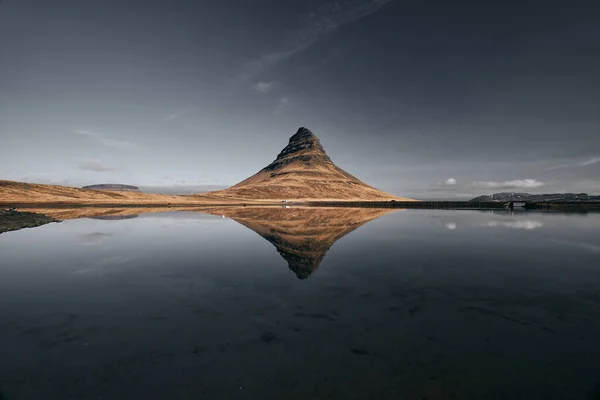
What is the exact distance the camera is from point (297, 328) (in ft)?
34.3

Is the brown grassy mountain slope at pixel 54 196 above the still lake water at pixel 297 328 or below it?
above

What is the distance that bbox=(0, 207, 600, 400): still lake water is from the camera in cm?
729

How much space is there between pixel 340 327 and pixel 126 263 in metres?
16.9

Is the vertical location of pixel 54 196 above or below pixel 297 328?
above

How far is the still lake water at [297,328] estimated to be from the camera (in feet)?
23.9

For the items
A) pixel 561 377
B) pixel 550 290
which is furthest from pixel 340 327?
pixel 550 290

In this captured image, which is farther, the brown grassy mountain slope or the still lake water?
the brown grassy mountain slope

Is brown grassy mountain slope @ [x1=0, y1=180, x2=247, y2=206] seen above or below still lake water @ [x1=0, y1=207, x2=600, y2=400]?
above

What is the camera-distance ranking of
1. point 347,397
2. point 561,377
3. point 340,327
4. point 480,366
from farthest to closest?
1. point 340,327
2. point 480,366
3. point 561,377
4. point 347,397

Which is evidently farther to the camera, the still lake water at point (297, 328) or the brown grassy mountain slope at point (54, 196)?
the brown grassy mountain slope at point (54, 196)

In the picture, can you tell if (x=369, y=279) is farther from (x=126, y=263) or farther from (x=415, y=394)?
(x=126, y=263)

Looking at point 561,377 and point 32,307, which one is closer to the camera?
point 561,377

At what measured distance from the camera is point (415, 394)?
6891mm

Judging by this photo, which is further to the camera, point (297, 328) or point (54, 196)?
point (54, 196)
